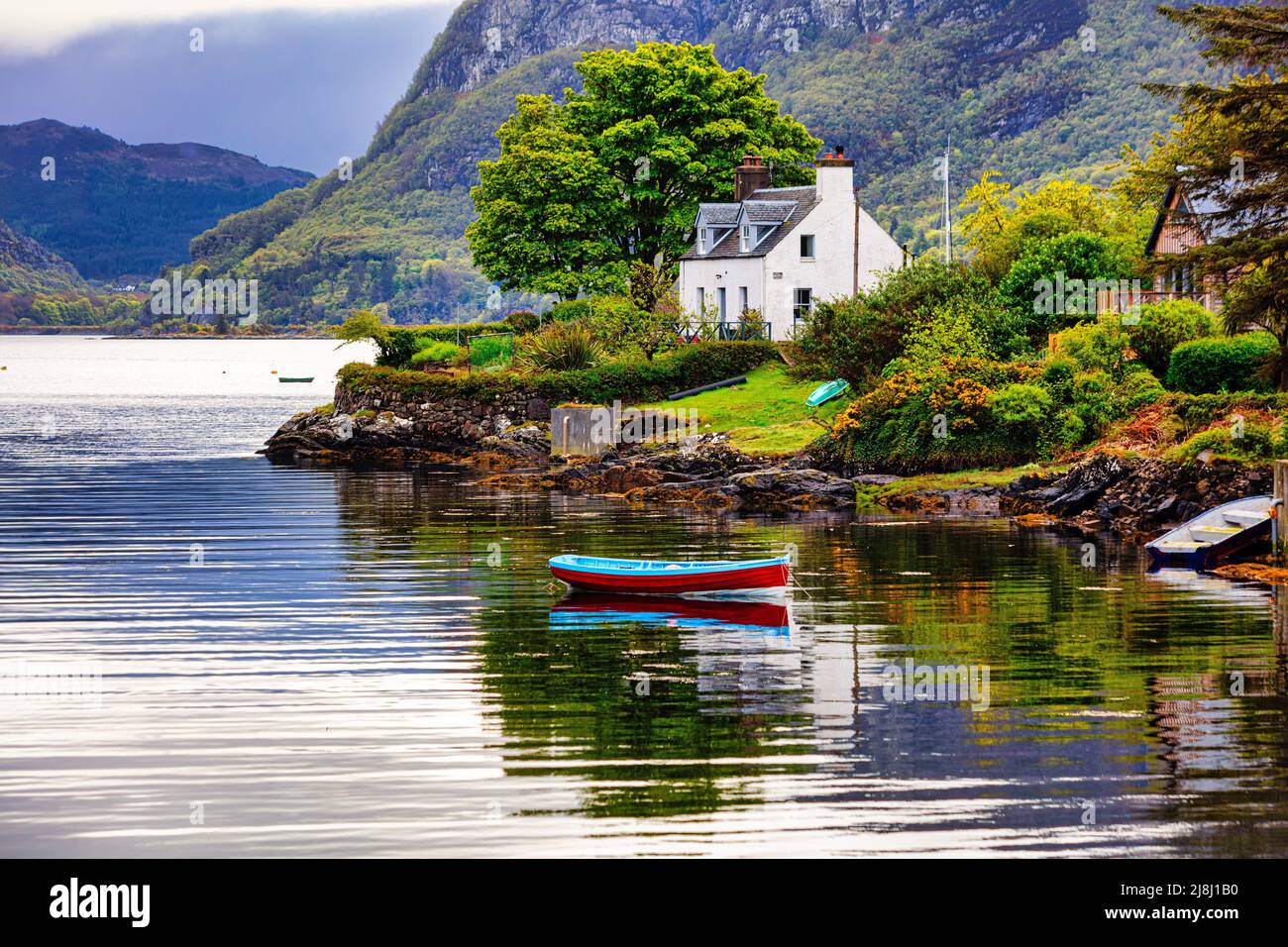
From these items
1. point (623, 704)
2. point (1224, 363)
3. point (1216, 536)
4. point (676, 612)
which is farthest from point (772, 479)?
point (623, 704)

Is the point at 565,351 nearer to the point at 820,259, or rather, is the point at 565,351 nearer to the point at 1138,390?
the point at 820,259

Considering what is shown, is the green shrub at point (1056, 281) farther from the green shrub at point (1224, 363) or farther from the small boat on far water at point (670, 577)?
the small boat on far water at point (670, 577)

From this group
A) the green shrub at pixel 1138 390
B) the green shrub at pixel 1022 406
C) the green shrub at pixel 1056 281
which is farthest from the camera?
the green shrub at pixel 1056 281

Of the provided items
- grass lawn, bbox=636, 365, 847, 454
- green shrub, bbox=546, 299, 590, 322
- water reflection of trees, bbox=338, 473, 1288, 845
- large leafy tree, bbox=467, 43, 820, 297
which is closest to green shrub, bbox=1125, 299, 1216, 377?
grass lawn, bbox=636, 365, 847, 454

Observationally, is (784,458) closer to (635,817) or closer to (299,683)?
(299,683)

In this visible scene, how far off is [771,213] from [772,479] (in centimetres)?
3348

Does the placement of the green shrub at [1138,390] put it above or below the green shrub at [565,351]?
below

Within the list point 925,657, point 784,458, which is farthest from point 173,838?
point 784,458

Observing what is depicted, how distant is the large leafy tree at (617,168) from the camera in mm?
86812

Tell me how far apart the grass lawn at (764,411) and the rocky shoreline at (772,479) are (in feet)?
5.88

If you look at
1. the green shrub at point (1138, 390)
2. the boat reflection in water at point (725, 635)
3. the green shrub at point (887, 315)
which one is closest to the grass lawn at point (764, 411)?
the green shrub at point (887, 315)
